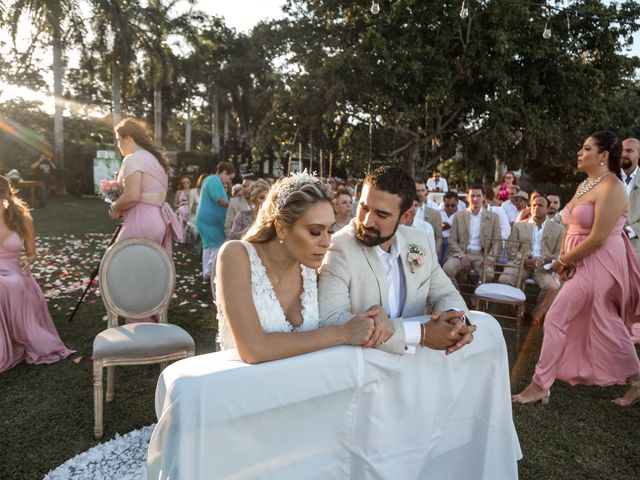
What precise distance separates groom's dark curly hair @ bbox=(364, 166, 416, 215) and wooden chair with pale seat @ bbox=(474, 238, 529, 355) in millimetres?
3370

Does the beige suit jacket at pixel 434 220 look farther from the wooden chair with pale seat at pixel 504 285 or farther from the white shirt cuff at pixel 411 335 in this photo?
the white shirt cuff at pixel 411 335

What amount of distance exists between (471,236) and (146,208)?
484 cm

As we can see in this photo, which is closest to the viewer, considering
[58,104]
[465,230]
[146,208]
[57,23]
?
[146,208]

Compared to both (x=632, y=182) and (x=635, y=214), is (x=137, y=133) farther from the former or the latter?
(x=635, y=214)

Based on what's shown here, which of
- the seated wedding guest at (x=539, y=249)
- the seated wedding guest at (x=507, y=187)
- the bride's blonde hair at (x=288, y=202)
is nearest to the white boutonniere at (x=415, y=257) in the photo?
the bride's blonde hair at (x=288, y=202)

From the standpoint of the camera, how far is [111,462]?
10.1 feet

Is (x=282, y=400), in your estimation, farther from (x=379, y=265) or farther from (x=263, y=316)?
(x=379, y=265)

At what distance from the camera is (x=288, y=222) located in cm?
227

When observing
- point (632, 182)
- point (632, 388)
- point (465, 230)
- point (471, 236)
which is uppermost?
point (632, 182)

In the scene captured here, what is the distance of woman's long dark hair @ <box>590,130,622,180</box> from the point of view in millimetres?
3650

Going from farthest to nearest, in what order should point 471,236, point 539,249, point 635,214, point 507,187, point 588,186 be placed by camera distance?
1. point 507,187
2. point 471,236
3. point 539,249
4. point 635,214
5. point 588,186

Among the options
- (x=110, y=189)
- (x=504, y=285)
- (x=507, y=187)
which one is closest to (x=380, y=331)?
(x=110, y=189)

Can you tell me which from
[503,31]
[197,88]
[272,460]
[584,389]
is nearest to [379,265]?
[272,460]

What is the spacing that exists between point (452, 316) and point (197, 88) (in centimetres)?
4246
